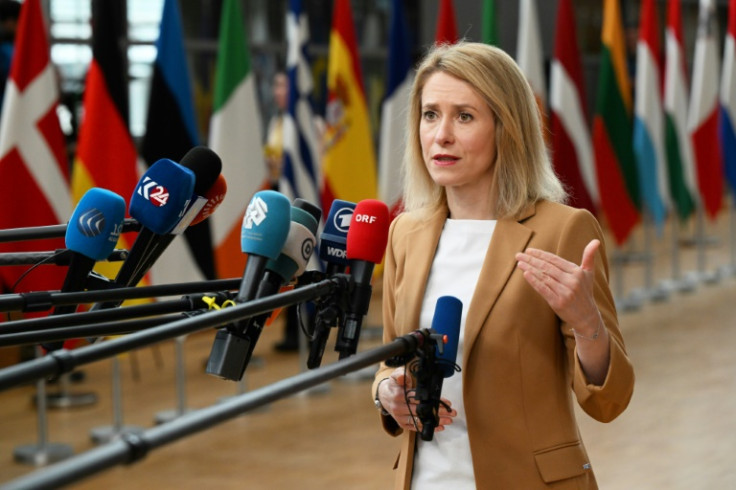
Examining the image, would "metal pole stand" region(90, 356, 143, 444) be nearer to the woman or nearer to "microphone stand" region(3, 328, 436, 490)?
the woman

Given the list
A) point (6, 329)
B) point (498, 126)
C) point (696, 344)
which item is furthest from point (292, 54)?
point (6, 329)

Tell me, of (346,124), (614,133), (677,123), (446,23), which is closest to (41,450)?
(346,124)

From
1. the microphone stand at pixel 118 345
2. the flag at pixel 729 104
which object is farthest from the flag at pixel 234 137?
the flag at pixel 729 104

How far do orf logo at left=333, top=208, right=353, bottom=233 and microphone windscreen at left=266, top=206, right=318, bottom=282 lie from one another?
0.48 feet

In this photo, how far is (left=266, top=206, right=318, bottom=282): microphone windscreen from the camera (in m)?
1.42

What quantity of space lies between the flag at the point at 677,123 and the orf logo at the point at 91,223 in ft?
27.9

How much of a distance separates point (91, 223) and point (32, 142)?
153 inches

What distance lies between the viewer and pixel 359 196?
22.1 ft

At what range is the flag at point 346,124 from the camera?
22.0 ft

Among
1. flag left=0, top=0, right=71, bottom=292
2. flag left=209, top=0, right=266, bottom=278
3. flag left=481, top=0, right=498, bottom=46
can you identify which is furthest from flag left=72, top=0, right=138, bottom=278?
flag left=481, top=0, right=498, bottom=46

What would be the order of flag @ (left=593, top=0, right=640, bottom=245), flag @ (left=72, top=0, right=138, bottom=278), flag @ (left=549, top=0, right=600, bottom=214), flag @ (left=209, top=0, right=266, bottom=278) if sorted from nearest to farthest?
flag @ (left=72, top=0, right=138, bottom=278)
flag @ (left=209, top=0, right=266, bottom=278)
flag @ (left=549, top=0, right=600, bottom=214)
flag @ (left=593, top=0, right=640, bottom=245)

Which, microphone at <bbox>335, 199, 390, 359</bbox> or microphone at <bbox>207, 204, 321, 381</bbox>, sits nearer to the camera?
microphone at <bbox>207, 204, 321, 381</bbox>

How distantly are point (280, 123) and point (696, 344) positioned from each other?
342 cm

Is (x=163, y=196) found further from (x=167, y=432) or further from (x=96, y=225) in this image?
(x=167, y=432)
